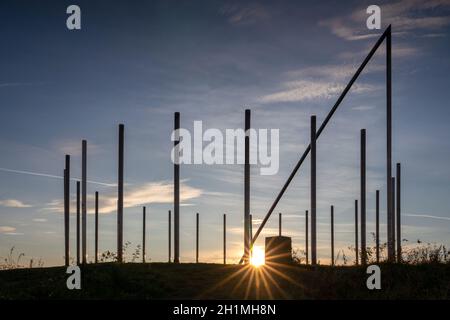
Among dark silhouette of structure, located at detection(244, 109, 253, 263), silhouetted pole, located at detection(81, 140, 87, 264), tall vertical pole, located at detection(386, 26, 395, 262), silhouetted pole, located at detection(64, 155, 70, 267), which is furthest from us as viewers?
silhouetted pole, located at detection(64, 155, 70, 267)

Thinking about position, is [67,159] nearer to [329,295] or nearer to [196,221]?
[196,221]

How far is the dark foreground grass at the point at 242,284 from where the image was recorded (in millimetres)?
15836

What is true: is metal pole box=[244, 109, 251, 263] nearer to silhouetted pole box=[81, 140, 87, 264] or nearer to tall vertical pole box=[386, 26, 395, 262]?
tall vertical pole box=[386, 26, 395, 262]

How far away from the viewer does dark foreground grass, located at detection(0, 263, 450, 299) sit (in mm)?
15836

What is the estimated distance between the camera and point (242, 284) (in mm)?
17203

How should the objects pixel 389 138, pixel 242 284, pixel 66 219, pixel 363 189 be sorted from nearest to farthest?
pixel 242 284
pixel 389 138
pixel 363 189
pixel 66 219

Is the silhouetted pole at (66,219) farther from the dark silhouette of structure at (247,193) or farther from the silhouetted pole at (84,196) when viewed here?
the dark silhouette of structure at (247,193)

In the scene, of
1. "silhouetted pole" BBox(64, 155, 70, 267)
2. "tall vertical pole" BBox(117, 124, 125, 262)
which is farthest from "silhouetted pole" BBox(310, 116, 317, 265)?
"silhouetted pole" BBox(64, 155, 70, 267)

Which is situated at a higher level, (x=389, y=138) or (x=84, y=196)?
(x=389, y=138)

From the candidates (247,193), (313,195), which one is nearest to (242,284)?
(313,195)

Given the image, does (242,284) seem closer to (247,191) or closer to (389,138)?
(389,138)

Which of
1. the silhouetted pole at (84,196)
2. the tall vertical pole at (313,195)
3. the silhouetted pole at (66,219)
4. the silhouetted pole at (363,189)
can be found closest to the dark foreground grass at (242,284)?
the tall vertical pole at (313,195)
